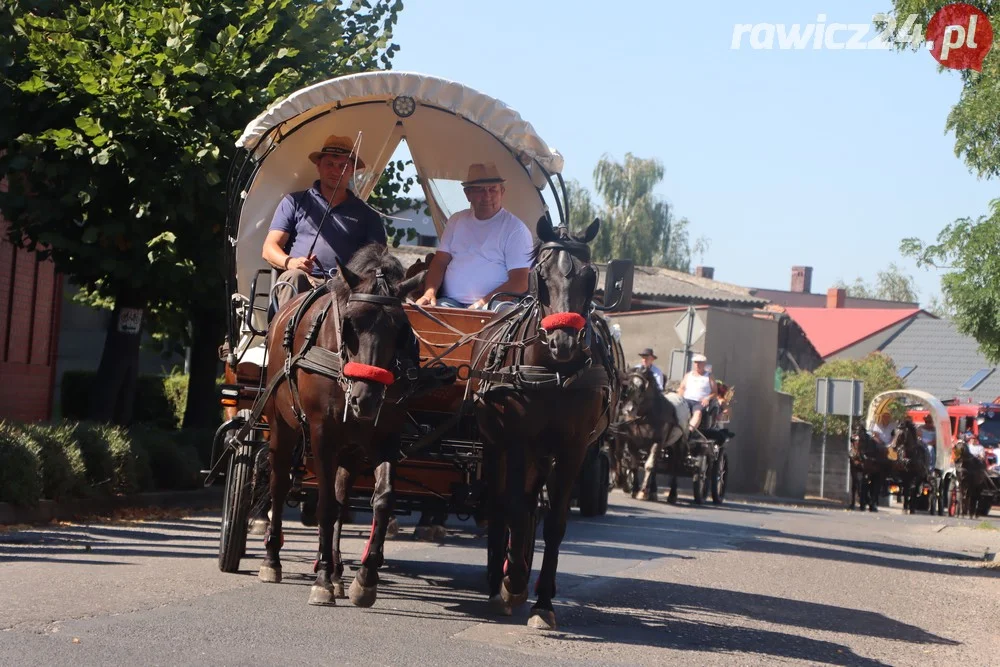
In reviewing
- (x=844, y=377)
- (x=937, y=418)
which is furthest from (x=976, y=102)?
(x=844, y=377)

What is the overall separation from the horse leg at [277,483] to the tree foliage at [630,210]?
64.7m

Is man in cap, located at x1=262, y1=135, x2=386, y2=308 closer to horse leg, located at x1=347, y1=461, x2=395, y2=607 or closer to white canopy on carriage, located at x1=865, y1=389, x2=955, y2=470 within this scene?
horse leg, located at x1=347, y1=461, x2=395, y2=607

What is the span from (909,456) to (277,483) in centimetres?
2503

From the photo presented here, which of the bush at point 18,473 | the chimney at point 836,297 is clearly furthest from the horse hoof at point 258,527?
the chimney at point 836,297

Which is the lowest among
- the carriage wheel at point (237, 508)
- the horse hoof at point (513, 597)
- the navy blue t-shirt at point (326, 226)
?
the horse hoof at point (513, 597)

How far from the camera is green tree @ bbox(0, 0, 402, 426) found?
1508 cm

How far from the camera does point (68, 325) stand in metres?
32.9

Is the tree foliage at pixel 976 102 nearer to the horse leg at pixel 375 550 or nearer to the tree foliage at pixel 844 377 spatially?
the horse leg at pixel 375 550

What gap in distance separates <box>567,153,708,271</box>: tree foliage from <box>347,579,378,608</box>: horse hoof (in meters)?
65.8

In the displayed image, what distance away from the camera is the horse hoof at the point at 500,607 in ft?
26.8

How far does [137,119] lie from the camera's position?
1504 cm

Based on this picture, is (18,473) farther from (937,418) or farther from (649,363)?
(937,418)

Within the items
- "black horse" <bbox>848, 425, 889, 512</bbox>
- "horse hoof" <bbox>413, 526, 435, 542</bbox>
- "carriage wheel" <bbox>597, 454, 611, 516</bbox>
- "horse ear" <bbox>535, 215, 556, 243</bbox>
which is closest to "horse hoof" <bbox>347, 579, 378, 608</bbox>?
"horse ear" <bbox>535, 215, 556, 243</bbox>

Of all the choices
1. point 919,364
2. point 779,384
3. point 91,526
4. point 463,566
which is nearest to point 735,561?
point 463,566
